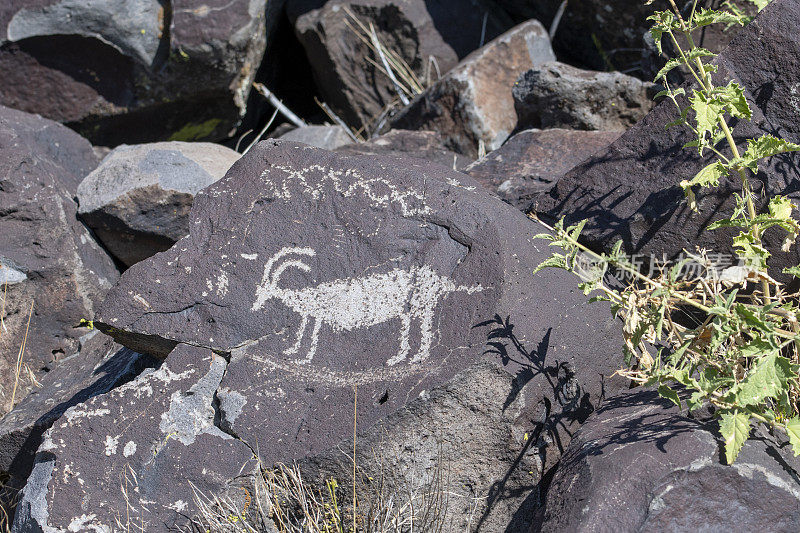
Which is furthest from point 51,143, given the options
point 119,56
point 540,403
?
point 540,403

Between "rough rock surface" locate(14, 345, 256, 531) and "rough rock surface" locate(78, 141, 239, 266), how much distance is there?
47.5 inches

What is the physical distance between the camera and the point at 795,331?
2.01 metres

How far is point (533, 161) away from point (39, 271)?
84.7 inches

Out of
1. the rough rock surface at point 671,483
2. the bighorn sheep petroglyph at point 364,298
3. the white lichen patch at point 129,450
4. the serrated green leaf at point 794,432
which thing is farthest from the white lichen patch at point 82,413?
the serrated green leaf at point 794,432

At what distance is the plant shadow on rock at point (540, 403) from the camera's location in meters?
2.21

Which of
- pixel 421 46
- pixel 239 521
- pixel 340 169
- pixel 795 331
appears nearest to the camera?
pixel 795 331

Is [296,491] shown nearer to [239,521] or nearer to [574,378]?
[239,521]

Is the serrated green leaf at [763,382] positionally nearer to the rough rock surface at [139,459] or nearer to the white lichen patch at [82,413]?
the rough rock surface at [139,459]

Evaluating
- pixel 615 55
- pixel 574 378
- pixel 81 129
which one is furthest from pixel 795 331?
pixel 81 129

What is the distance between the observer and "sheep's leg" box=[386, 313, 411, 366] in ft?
7.47

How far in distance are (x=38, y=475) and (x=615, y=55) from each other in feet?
12.7

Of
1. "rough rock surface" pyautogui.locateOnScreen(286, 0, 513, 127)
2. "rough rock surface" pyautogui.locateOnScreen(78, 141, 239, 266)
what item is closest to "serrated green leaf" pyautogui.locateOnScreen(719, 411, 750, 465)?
"rough rock surface" pyautogui.locateOnScreen(78, 141, 239, 266)

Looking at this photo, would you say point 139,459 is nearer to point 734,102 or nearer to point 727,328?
point 727,328

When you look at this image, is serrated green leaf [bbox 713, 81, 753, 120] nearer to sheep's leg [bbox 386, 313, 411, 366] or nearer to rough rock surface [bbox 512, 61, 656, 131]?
sheep's leg [bbox 386, 313, 411, 366]
